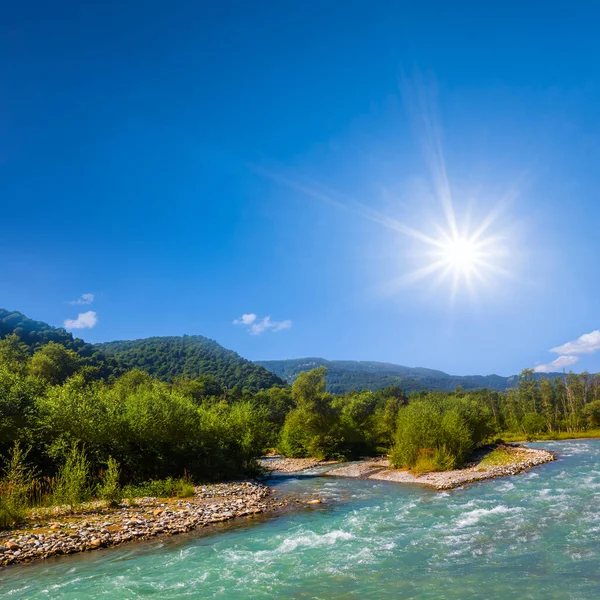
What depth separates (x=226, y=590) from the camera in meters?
12.5

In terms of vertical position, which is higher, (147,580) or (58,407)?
(58,407)

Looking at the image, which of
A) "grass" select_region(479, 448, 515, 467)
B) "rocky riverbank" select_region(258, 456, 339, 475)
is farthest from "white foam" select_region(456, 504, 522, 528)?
"rocky riverbank" select_region(258, 456, 339, 475)

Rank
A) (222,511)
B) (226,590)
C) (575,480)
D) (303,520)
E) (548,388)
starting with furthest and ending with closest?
(548,388)
(575,480)
(222,511)
(303,520)
(226,590)

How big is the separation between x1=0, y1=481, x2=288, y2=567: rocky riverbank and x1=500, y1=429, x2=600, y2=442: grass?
69.2m

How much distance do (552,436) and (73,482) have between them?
84.4 m

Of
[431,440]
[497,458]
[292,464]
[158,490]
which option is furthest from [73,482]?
[497,458]

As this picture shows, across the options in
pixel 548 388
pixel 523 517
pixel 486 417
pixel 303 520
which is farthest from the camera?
pixel 548 388

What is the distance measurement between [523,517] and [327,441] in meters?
36.7

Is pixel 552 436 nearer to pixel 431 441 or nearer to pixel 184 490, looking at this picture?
pixel 431 441

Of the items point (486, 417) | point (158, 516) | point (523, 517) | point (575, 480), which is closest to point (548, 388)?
point (486, 417)

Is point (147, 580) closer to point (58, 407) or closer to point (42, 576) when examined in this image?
point (42, 576)

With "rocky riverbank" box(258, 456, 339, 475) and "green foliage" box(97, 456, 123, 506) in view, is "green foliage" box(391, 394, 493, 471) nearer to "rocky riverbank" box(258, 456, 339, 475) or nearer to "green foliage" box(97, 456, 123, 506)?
"rocky riverbank" box(258, 456, 339, 475)

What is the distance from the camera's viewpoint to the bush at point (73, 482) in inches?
842

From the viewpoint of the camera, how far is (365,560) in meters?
14.6
